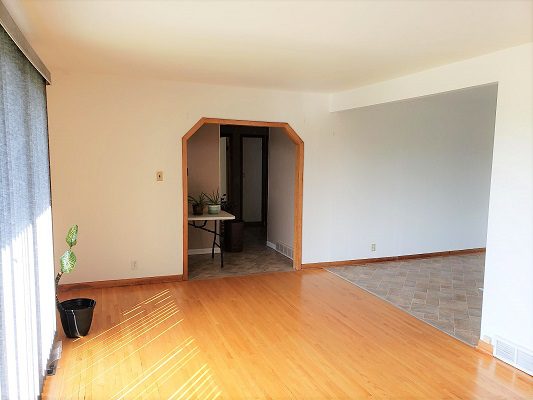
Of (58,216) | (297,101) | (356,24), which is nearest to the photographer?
(356,24)

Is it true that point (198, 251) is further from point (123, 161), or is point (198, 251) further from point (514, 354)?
point (514, 354)

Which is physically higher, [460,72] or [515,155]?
[460,72]

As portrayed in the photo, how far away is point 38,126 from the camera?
9.49 ft

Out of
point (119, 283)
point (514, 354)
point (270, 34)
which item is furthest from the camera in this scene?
point (119, 283)

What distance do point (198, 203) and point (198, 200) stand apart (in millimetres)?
355

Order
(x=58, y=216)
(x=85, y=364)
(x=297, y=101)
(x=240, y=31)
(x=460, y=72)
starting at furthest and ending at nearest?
(x=297, y=101)
(x=58, y=216)
(x=460, y=72)
(x=85, y=364)
(x=240, y=31)

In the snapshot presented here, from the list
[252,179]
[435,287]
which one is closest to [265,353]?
[435,287]

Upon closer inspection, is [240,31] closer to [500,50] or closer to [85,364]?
[500,50]

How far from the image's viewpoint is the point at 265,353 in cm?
337

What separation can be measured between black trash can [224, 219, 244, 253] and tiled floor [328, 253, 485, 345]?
72.0 inches

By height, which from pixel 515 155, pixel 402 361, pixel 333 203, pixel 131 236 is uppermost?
pixel 515 155

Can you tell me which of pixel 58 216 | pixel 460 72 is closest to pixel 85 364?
pixel 58 216

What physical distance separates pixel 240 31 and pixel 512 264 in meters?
2.74

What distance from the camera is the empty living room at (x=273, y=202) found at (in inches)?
102
